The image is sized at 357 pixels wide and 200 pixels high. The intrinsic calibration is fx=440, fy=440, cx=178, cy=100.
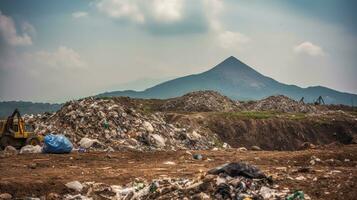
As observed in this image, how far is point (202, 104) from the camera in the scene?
40.3 meters

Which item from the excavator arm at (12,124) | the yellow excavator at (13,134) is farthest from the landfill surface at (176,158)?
the excavator arm at (12,124)

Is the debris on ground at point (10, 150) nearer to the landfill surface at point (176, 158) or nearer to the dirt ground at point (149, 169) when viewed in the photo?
the landfill surface at point (176, 158)

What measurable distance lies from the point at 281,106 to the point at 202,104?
29.1 ft

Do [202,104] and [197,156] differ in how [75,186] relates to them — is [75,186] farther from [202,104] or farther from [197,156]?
[202,104]

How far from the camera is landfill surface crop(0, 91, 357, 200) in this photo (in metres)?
9.62

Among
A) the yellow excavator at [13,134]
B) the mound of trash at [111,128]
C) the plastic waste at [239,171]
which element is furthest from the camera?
the mound of trash at [111,128]

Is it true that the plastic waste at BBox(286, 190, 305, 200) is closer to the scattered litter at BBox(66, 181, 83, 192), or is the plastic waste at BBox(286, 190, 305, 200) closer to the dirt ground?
the dirt ground

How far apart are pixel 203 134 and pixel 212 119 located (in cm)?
476

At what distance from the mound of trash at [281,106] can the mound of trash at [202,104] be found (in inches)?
99.3

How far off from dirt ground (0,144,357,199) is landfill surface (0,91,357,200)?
0.08 ft

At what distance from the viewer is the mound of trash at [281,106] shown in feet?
141

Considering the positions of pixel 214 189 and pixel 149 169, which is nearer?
pixel 214 189

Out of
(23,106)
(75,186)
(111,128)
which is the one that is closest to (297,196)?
(75,186)

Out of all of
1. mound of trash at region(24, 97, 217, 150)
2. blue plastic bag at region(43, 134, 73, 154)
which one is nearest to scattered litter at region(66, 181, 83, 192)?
blue plastic bag at region(43, 134, 73, 154)
